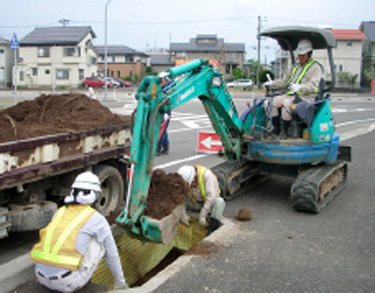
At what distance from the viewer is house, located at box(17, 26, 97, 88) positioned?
59.9 metres

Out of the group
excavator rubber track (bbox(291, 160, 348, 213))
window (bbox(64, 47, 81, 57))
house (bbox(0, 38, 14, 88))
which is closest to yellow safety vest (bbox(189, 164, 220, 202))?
excavator rubber track (bbox(291, 160, 348, 213))

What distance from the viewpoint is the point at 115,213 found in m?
6.60

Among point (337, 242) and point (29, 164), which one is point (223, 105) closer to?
point (337, 242)

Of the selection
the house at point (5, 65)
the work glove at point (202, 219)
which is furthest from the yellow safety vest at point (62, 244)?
the house at point (5, 65)

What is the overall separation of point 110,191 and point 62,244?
10.3 ft

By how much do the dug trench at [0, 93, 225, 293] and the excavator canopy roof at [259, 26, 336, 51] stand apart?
11.2ft

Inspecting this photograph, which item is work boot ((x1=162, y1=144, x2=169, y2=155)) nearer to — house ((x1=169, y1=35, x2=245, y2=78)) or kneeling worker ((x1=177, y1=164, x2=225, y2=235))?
kneeling worker ((x1=177, y1=164, x2=225, y2=235))

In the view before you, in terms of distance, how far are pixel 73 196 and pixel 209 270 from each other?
197 cm

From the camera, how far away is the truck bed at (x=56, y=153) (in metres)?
5.12

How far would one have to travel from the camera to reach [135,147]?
5004 millimetres

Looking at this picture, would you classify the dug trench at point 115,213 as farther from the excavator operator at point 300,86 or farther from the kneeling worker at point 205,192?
the excavator operator at point 300,86

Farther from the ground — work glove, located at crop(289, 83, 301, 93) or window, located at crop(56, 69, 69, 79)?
window, located at crop(56, 69, 69, 79)

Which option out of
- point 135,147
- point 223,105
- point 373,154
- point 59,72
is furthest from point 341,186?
point 59,72

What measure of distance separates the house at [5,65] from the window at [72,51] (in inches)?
317
